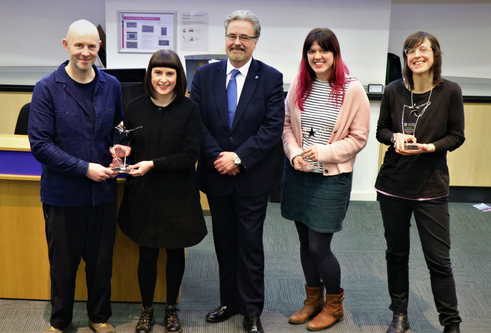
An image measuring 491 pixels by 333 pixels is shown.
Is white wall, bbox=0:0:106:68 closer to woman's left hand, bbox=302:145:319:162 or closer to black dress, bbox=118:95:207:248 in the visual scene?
black dress, bbox=118:95:207:248

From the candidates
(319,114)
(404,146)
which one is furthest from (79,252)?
(404,146)

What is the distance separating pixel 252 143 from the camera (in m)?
2.30

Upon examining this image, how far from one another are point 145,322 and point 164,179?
73 centimetres

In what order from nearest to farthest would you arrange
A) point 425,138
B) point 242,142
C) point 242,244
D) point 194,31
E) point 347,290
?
point 425,138
point 242,142
point 242,244
point 347,290
point 194,31

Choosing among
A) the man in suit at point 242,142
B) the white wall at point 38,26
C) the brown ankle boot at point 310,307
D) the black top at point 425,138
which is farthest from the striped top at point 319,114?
the white wall at point 38,26

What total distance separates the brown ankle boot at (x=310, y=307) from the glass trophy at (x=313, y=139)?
67 centimetres

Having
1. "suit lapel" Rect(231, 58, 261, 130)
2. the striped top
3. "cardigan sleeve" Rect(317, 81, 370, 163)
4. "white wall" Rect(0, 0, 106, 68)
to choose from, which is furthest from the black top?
"white wall" Rect(0, 0, 106, 68)

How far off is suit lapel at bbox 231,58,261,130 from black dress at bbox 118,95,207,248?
18 centimetres

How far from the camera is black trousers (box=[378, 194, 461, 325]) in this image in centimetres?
228

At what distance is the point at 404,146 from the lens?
2.16 meters

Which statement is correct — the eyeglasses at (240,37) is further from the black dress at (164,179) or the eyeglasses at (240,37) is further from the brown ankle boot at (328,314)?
the brown ankle boot at (328,314)

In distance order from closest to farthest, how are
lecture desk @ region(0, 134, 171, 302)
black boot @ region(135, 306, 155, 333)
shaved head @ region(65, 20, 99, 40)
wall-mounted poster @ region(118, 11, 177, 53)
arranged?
shaved head @ region(65, 20, 99, 40) → black boot @ region(135, 306, 155, 333) → lecture desk @ region(0, 134, 171, 302) → wall-mounted poster @ region(118, 11, 177, 53)

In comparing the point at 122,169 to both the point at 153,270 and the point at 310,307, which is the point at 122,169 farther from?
the point at 310,307

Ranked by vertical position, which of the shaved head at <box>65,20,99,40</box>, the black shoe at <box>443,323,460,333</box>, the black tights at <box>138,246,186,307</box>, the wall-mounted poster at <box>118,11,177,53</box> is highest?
the wall-mounted poster at <box>118,11,177,53</box>
